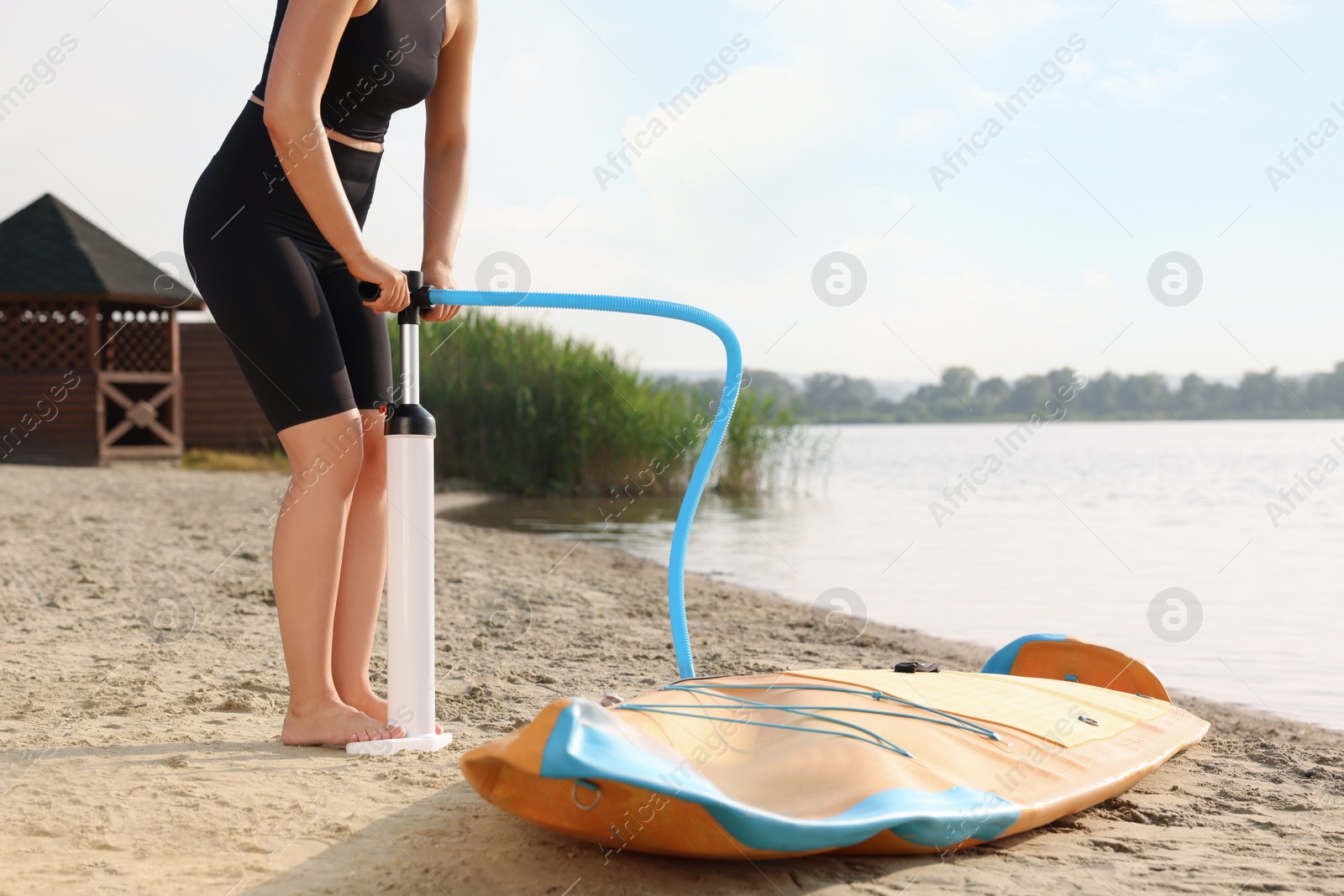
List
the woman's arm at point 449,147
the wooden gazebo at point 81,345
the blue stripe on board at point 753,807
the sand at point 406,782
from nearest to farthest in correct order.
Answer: the blue stripe on board at point 753,807 → the sand at point 406,782 → the woman's arm at point 449,147 → the wooden gazebo at point 81,345

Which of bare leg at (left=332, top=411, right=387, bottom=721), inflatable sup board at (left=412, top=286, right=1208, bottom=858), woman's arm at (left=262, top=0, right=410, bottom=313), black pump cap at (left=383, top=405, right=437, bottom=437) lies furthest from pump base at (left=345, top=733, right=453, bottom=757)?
woman's arm at (left=262, top=0, right=410, bottom=313)

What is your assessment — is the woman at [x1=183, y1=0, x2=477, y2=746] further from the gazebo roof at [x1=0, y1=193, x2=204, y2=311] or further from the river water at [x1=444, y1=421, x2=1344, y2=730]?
the gazebo roof at [x1=0, y1=193, x2=204, y2=311]

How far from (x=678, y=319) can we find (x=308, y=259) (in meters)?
0.82

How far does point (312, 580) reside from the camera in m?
2.18

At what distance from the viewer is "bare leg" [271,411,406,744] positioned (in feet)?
7.13

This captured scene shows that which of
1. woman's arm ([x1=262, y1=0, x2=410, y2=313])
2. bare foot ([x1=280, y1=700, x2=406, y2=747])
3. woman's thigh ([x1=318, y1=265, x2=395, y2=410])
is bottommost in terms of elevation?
bare foot ([x1=280, y1=700, x2=406, y2=747])

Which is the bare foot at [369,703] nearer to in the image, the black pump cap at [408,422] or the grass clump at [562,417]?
the black pump cap at [408,422]

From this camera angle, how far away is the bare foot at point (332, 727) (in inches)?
86.9

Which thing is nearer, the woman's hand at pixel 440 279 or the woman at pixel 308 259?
the woman at pixel 308 259

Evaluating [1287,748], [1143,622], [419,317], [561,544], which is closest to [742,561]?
[561,544]

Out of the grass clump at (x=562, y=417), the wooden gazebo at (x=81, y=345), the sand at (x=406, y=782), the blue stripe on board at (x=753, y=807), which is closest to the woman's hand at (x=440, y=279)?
the sand at (x=406, y=782)

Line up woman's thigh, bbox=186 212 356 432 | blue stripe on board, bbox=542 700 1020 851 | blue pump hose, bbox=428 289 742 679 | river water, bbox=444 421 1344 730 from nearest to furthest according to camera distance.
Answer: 1. blue stripe on board, bbox=542 700 1020 851
2. woman's thigh, bbox=186 212 356 432
3. blue pump hose, bbox=428 289 742 679
4. river water, bbox=444 421 1344 730

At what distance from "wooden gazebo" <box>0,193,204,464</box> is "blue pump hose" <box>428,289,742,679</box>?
40.6 feet

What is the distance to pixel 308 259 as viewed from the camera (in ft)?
7.43
